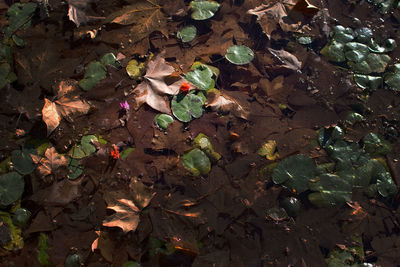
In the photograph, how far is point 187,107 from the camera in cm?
217

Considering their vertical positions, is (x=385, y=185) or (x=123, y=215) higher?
(x=385, y=185)

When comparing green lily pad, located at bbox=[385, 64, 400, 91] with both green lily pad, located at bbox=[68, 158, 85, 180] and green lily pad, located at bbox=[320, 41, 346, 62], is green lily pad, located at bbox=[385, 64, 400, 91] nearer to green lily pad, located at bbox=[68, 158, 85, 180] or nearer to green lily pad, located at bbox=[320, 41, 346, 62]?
green lily pad, located at bbox=[320, 41, 346, 62]

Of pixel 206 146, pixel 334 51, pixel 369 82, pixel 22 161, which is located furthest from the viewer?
pixel 334 51

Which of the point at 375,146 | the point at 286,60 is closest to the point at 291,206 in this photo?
the point at 375,146

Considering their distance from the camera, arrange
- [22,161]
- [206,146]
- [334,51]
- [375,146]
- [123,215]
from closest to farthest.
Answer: [123,215], [22,161], [206,146], [375,146], [334,51]

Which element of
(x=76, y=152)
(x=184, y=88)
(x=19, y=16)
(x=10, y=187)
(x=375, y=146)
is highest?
(x=19, y=16)

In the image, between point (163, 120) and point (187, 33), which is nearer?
point (163, 120)

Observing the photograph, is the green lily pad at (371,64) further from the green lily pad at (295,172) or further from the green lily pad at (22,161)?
the green lily pad at (22,161)

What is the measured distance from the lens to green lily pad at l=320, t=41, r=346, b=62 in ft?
8.25

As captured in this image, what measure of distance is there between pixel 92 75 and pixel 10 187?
3.11ft

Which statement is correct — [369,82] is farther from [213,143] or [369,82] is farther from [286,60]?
[213,143]

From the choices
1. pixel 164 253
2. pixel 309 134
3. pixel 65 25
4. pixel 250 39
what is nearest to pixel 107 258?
pixel 164 253

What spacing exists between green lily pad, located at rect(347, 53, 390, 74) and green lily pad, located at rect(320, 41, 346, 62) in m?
0.10

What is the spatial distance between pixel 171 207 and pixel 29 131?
1.14m
